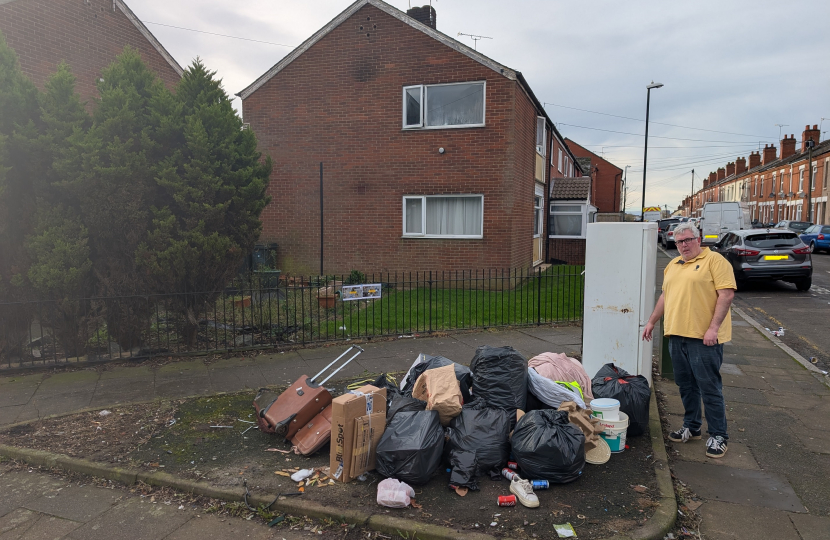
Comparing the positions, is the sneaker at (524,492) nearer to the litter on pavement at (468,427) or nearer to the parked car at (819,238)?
the litter on pavement at (468,427)

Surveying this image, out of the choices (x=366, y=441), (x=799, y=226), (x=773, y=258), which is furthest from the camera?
(x=799, y=226)

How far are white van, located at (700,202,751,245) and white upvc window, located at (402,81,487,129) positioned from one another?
23014mm

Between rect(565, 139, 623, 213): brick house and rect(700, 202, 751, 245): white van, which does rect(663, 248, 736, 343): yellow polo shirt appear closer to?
rect(700, 202, 751, 245): white van

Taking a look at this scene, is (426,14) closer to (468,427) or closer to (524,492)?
(468,427)

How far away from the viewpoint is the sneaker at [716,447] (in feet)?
14.4

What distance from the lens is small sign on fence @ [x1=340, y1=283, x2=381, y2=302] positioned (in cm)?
808

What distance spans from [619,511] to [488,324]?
571 centimetres

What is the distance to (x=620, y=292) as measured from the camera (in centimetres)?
573

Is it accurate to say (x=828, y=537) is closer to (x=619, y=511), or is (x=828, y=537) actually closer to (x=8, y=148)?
(x=619, y=511)

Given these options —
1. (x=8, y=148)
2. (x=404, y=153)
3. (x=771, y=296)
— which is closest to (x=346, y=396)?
(x=8, y=148)

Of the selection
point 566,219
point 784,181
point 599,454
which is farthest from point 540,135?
point 784,181

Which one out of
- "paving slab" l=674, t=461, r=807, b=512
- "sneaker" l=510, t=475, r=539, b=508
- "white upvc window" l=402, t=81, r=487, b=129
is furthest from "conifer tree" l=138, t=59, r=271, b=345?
"white upvc window" l=402, t=81, r=487, b=129

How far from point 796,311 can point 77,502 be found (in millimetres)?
12879

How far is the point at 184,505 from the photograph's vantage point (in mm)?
3754
